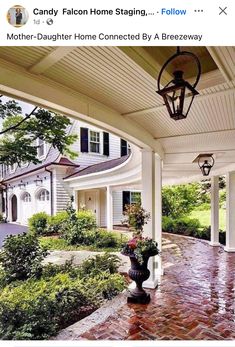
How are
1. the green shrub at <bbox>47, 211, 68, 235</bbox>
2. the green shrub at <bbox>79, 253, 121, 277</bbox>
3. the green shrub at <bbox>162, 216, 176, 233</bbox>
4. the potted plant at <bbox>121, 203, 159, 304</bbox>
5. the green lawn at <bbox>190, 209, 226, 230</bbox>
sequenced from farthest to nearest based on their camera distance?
the green shrub at <bbox>162, 216, 176, 233</bbox> → the green lawn at <bbox>190, 209, 226, 230</bbox> → the green shrub at <bbox>47, 211, 68, 235</bbox> → the green shrub at <bbox>79, 253, 121, 277</bbox> → the potted plant at <bbox>121, 203, 159, 304</bbox>

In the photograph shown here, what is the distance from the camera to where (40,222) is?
5848mm

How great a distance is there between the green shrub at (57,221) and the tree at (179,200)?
4695 millimetres

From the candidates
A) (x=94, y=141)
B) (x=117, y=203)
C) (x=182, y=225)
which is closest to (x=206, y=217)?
(x=182, y=225)

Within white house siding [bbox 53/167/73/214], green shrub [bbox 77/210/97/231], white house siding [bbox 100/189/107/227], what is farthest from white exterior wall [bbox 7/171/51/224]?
white house siding [bbox 100/189/107/227]

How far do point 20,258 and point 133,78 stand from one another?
2718mm

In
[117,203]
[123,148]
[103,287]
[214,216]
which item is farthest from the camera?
[117,203]

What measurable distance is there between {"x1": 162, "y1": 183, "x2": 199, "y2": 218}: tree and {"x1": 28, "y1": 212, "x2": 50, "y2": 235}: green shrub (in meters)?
5.42

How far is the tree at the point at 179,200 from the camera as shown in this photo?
10258mm

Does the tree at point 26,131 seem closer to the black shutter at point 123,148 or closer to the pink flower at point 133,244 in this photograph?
the pink flower at point 133,244

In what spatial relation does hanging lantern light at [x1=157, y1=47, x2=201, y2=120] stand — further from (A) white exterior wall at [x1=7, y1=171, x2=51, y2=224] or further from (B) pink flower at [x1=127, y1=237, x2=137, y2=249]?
(A) white exterior wall at [x1=7, y1=171, x2=51, y2=224]

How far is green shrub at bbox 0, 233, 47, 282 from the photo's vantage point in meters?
3.37
